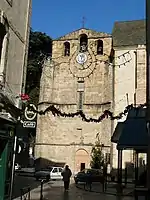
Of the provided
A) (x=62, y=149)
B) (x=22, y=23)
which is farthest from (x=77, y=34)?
(x=22, y=23)

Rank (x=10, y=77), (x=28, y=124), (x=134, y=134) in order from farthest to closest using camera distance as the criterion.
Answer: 1. (x=134, y=134)
2. (x=28, y=124)
3. (x=10, y=77)

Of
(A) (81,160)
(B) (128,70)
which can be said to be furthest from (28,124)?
(A) (81,160)

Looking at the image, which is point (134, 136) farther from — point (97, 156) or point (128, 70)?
point (128, 70)

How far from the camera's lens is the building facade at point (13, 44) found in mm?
12058

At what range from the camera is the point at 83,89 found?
43.5 meters

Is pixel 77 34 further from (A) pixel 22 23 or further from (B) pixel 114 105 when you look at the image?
(A) pixel 22 23

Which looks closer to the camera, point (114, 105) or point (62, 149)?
point (114, 105)

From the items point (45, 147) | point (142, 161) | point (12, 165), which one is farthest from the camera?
point (45, 147)

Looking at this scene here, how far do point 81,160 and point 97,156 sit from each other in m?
3.37

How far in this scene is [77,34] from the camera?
4416 centimetres

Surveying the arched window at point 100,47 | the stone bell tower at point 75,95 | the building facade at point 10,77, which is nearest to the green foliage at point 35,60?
the stone bell tower at point 75,95

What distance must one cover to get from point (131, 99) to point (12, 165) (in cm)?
2692

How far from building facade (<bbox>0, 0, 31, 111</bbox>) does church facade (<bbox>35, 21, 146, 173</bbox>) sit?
24913mm

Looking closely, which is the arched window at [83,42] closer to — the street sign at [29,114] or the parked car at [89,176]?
the parked car at [89,176]
